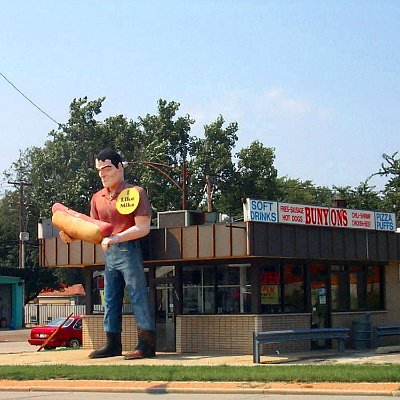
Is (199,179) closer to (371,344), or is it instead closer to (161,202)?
(161,202)

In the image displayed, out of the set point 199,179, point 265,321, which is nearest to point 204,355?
point 265,321

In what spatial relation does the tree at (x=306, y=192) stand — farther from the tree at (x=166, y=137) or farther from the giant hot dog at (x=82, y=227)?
the giant hot dog at (x=82, y=227)

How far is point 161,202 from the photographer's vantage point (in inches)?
2586

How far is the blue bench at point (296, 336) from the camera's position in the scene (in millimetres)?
22812

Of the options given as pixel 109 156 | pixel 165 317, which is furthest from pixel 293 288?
pixel 109 156

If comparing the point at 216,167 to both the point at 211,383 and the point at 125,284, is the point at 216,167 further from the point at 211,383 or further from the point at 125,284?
the point at 211,383

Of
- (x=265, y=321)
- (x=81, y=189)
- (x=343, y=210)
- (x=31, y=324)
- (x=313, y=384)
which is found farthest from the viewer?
(x=31, y=324)

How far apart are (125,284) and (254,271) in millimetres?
3835

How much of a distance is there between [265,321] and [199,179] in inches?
1784

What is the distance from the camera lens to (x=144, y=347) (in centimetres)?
2491

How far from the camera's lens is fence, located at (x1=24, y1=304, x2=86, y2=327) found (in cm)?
6466

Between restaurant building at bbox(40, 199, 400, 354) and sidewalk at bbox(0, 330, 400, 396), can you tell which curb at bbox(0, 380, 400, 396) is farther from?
restaurant building at bbox(40, 199, 400, 354)

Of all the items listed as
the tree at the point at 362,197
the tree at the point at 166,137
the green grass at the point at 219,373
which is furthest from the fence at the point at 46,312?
the green grass at the point at 219,373

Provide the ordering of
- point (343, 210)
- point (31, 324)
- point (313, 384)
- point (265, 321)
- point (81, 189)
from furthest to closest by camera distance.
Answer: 1. point (31, 324)
2. point (81, 189)
3. point (343, 210)
4. point (265, 321)
5. point (313, 384)
